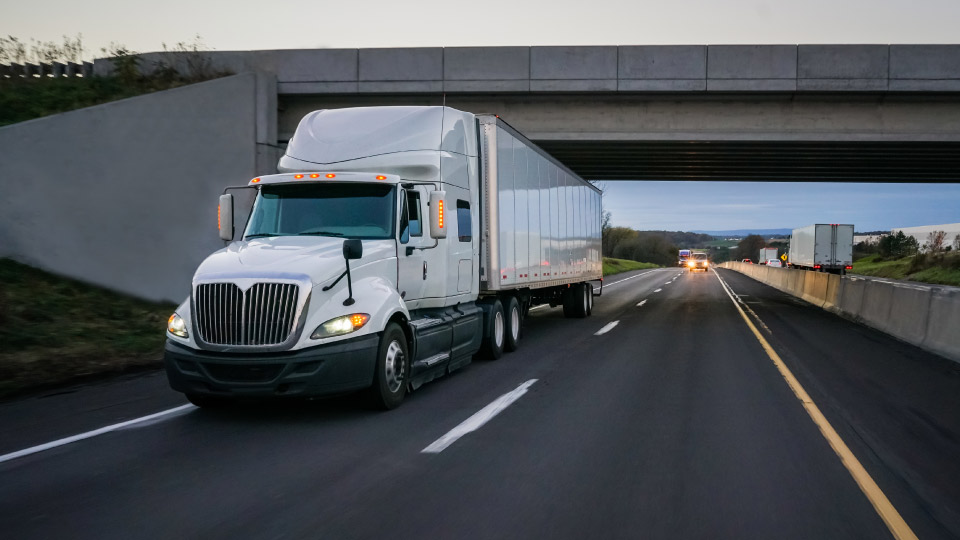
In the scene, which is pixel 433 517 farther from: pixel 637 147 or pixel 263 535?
pixel 637 147

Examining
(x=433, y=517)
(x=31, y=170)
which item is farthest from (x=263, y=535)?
(x=31, y=170)

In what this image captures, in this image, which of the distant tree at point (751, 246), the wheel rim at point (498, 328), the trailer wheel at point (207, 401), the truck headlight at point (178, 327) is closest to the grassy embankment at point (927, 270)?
the wheel rim at point (498, 328)

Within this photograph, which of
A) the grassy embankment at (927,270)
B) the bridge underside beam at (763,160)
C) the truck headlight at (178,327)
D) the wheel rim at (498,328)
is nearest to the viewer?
the truck headlight at (178,327)

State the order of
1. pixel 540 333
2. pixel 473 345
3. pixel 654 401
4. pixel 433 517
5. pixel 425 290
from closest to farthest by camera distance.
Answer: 1. pixel 433 517
2. pixel 654 401
3. pixel 425 290
4. pixel 473 345
5. pixel 540 333

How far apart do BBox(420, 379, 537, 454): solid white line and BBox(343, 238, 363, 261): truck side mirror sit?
197cm

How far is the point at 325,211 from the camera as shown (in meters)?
8.55

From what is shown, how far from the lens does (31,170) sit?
648 inches

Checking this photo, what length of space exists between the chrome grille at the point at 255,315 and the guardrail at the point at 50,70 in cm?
1973

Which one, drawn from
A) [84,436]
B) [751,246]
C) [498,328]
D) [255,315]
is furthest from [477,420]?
[751,246]

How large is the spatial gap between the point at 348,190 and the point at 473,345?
3250 millimetres

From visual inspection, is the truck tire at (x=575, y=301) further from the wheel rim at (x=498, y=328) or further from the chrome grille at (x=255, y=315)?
the chrome grille at (x=255, y=315)

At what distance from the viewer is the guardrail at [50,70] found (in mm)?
22953

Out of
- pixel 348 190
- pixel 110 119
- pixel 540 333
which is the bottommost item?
pixel 540 333

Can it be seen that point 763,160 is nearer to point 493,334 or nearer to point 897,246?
point 493,334
